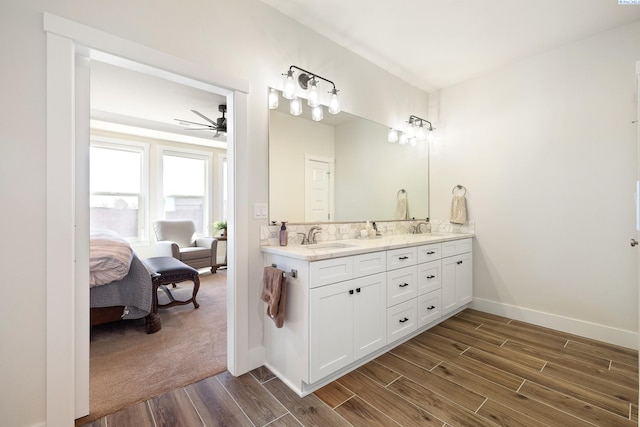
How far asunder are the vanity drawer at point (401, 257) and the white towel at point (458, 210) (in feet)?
3.88

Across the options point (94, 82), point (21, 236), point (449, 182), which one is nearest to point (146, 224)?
point (94, 82)

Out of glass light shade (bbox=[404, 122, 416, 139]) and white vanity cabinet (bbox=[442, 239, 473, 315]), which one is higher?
glass light shade (bbox=[404, 122, 416, 139])

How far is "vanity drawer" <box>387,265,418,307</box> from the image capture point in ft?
7.32

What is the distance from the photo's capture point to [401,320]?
7.67 feet

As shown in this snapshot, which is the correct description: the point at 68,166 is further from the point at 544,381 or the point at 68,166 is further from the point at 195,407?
the point at 544,381

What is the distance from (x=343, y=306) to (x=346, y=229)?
1.00 meters

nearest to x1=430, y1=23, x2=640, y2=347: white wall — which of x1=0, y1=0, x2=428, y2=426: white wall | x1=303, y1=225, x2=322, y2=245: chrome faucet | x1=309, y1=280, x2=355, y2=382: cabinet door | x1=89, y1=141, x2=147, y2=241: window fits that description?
x1=303, y1=225, x2=322, y2=245: chrome faucet

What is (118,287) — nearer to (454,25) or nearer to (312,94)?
(312,94)

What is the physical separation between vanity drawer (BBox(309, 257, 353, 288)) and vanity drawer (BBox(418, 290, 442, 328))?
39.6 inches

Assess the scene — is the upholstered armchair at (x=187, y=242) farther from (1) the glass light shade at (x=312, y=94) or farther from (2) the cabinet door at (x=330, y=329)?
(2) the cabinet door at (x=330, y=329)

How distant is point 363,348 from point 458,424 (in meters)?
0.69

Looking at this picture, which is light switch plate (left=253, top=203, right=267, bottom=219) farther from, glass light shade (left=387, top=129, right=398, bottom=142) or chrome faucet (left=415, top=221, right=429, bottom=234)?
chrome faucet (left=415, top=221, right=429, bottom=234)

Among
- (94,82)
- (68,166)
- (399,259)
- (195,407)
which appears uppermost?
(94,82)

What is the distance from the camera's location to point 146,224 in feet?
17.5
